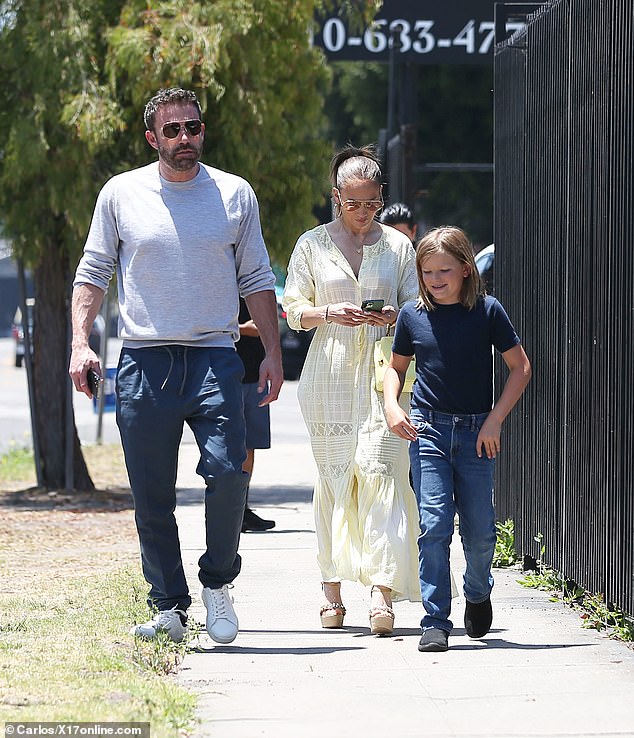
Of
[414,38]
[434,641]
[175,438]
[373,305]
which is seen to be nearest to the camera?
[434,641]

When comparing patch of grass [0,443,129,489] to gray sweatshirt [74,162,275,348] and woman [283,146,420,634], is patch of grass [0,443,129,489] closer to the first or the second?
woman [283,146,420,634]

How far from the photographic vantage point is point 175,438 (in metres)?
5.79

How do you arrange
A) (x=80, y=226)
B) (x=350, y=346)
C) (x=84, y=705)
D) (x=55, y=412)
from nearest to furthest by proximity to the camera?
(x=84, y=705), (x=350, y=346), (x=80, y=226), (x=55, y=412)

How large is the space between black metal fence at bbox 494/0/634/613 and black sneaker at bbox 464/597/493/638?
0.50 m

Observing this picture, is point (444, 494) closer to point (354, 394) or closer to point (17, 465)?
point (354, 394)

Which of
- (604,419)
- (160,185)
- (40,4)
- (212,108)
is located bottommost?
(604,419)

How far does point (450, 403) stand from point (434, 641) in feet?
2.92

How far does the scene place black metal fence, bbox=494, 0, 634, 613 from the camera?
233 inches

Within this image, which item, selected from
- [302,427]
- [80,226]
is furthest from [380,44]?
[302,427]

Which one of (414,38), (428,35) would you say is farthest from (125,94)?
(428,35)

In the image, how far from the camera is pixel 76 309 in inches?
230

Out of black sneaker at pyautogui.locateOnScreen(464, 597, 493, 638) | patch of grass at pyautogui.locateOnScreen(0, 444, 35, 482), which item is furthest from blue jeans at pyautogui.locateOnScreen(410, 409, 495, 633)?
patch of grass at pyautogui.locateOnScreen(0, 444, 35, 482)

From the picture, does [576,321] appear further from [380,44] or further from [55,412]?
[380,44]

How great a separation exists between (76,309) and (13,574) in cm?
269
